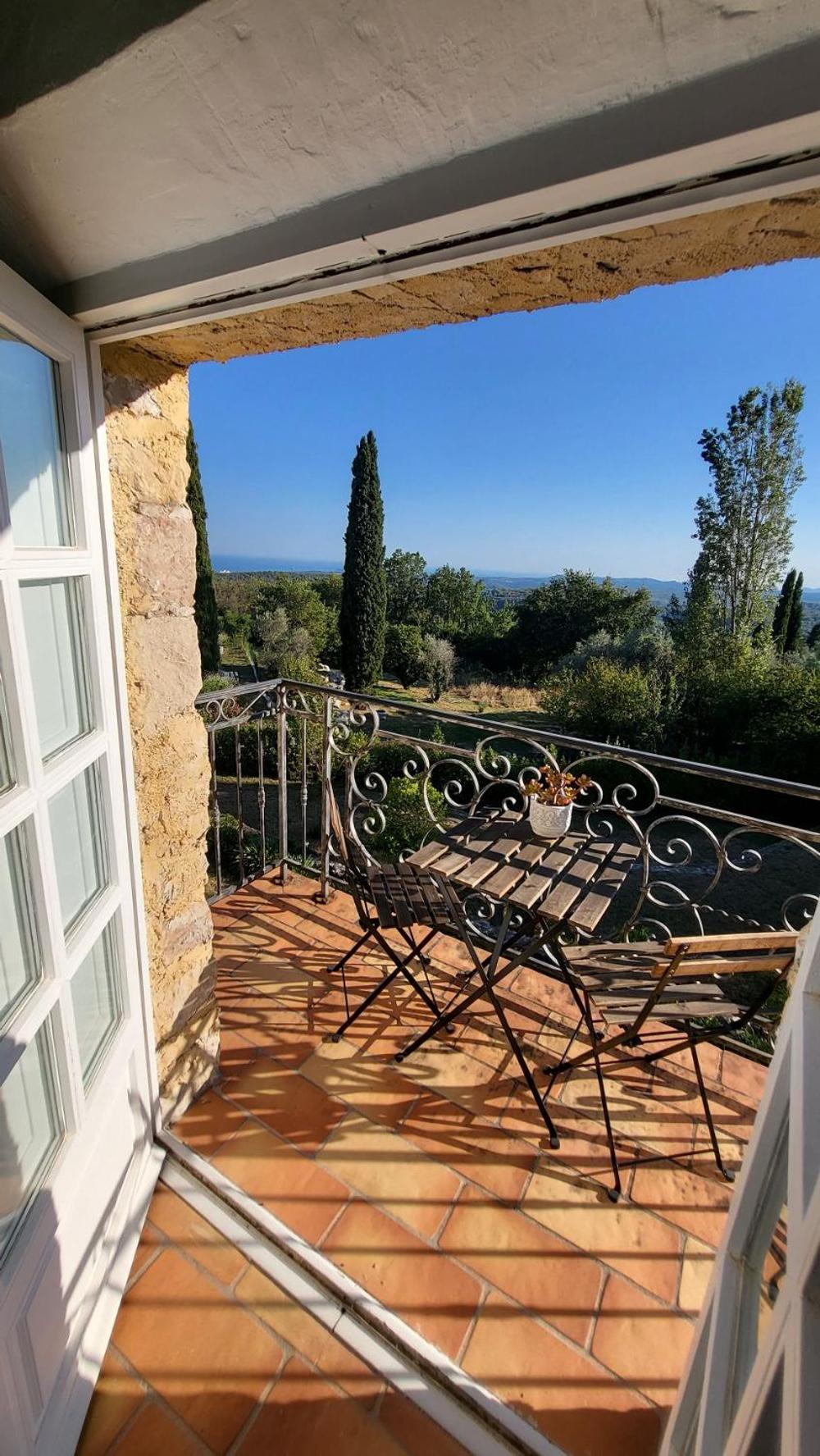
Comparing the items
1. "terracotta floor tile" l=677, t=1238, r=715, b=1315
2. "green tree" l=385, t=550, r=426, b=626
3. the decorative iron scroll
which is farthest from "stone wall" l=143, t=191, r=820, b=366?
"green tree" l=385, t=550, r=426, b=626

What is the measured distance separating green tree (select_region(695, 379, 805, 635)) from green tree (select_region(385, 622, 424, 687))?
331 inches

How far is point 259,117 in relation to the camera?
23.9 inches

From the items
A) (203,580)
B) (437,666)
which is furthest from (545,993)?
(437,666)

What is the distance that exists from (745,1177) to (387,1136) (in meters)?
1.23

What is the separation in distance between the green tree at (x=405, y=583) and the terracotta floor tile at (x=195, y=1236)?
69.1 ft

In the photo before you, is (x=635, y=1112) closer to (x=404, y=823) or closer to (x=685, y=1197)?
(x=685, y=1197)

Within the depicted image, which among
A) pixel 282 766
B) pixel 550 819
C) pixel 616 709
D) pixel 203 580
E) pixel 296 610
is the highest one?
pixel 203 580

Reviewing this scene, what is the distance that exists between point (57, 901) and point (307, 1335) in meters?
1.14

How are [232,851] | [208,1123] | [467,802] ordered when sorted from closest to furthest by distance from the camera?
[208,1123] → [232,851] → [467,802]

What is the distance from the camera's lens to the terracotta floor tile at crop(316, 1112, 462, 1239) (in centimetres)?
157

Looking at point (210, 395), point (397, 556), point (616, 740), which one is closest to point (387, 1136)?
point (616, 740)

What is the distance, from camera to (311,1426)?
1163 mm

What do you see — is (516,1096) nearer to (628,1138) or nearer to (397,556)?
(628,1138)

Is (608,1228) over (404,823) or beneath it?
over
